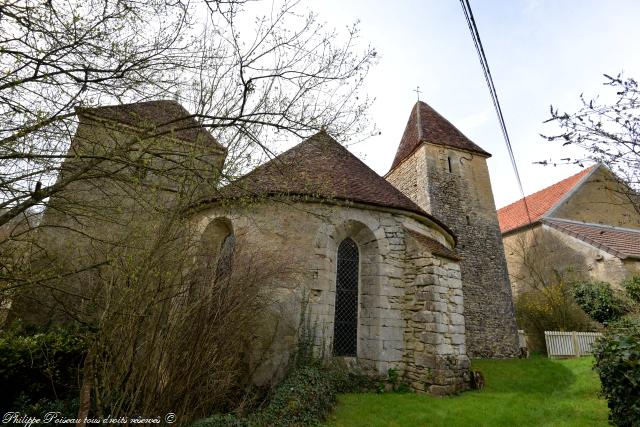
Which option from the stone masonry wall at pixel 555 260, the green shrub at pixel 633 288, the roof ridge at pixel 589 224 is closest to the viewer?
the green shrub at pixel 633 288

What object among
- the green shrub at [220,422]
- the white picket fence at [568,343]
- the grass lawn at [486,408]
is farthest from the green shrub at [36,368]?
the white picket fence at [568,343]

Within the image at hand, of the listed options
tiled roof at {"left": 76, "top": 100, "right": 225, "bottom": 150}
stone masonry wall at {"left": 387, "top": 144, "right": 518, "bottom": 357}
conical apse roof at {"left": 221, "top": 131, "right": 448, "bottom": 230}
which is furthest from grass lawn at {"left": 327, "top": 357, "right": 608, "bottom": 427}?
stone masonry wall at {"left": 387, "top": 144, "right": 518, "bottom": 357}

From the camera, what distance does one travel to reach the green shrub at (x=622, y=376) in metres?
4.06

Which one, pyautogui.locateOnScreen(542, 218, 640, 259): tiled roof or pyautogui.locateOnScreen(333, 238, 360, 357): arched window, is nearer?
pyautogui.locateOnScreen(333, 238, 360, 357): arched window

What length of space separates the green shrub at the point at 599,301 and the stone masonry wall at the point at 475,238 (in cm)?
248

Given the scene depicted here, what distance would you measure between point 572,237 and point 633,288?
368 centimetres

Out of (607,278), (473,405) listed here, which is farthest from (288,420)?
(607,278)

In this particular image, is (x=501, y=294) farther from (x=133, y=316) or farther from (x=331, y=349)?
(x=133, y=316)

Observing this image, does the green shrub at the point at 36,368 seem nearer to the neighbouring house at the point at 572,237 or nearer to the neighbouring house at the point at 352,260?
the neighbouring house at the point at 352,260

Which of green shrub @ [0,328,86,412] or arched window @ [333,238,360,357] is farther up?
arched window @ [333,238,360,357]

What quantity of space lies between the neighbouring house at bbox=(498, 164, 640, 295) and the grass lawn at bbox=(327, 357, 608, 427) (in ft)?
23.9

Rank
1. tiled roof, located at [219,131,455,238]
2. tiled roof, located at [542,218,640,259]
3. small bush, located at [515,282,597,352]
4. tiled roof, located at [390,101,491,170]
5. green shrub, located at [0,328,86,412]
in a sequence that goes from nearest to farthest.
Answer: green shrub, located at [0,328,86,412] < tiled roof, located at [219,131,455,238] < tiled roof, located at [542,218,640,259] < small bush, located at [515,282,597,352] < tiled roof, located at [390,101,491,170]

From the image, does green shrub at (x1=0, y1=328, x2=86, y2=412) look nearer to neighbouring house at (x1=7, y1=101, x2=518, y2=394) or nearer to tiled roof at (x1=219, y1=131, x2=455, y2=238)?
neighbouring house at (x1=7, y1=101, x2=518, y2=394)

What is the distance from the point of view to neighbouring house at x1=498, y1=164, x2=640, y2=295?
42.6ft
